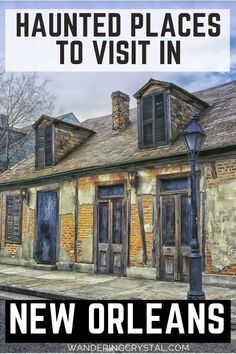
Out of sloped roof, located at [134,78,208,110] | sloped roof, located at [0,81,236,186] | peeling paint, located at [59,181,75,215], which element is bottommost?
peeling paint, located at [59,181,75,215]

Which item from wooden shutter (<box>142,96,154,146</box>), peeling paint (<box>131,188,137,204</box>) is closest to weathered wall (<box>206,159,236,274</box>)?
peeling paint (<box>131,188,137,204</box>)

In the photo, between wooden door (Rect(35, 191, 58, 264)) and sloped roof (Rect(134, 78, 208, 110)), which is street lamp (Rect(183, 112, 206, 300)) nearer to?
sloped roof (Rect(134, 78, 208, 110))

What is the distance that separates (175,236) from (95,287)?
98.5 inches

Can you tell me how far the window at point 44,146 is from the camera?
14508 millimetres

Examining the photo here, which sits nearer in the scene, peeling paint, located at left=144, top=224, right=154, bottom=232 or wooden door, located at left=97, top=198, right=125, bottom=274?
peeling paint, located at left=144, top=224, right=154, bottom=232

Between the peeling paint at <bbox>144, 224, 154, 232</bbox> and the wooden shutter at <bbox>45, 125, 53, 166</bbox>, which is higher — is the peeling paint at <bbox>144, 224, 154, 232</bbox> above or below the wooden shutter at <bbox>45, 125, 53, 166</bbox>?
below

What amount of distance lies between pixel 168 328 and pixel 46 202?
885 centimetres

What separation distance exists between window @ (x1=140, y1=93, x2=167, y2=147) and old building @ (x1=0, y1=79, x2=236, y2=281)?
0.03m

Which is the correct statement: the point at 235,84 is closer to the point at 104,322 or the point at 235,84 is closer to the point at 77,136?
the point at 77,136

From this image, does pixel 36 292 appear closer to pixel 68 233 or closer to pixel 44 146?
pixel 68 233

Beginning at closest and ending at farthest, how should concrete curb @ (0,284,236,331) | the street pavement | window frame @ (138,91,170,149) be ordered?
the street pavement < concrete curb @ (0,284,236,331) < window frame @ (138,91,170,149)

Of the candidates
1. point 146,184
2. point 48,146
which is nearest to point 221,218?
point 146,184

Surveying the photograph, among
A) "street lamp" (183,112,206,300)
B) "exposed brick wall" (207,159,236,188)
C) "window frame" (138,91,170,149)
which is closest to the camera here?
"street lamp" (183,112,206,300)

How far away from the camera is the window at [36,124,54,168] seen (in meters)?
14.5
